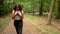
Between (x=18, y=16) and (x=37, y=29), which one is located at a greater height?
(x=18, y=16)

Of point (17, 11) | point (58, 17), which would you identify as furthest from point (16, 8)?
point (58, 17)

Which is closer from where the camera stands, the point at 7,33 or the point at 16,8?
the point at 16,8

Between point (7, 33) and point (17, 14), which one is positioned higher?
point (17, 14)

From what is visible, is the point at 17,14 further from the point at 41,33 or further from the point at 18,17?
the point at 41,33

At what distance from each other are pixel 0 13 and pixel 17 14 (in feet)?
74.3

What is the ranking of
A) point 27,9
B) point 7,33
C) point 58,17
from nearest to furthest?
point 7,33 → point 58,17 → point 27,9

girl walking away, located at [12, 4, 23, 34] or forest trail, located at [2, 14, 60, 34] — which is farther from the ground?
girl walking away, located at [12, 4, 23, 34]

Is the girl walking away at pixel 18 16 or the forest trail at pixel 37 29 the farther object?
the forest trail at pixel 37 29

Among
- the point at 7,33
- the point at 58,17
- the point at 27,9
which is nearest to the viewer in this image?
the point at 7,33

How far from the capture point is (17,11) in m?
9.23

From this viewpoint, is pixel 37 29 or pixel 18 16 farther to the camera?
pixel 37 29

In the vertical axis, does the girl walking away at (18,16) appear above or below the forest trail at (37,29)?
above

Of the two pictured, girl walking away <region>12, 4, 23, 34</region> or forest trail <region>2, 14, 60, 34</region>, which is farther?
forest trail <region>2, 14, 60, 34</region>

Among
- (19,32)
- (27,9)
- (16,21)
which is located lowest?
(27,9)
